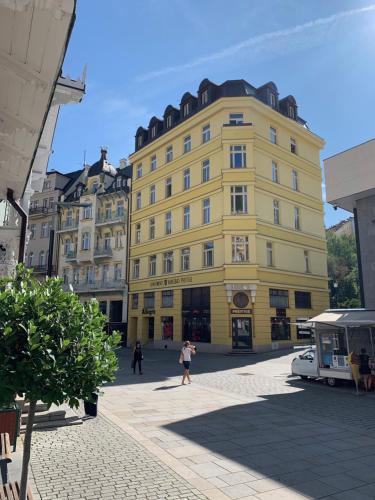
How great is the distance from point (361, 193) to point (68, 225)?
122 ft

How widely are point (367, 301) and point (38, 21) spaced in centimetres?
1692

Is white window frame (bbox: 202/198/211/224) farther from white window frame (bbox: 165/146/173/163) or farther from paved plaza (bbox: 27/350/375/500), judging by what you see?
paved plaza (bbox: 27/350/375/500)

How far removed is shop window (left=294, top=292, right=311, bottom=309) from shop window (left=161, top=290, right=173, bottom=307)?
1036 cm

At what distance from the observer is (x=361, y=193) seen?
1716 cm

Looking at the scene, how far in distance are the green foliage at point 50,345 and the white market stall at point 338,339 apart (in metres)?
13.1

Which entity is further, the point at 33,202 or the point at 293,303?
the point at 33,202

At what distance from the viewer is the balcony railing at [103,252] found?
41.3m

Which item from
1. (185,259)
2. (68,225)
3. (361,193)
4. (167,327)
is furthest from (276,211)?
(68,225)

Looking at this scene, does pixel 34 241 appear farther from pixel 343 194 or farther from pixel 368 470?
pixel 368 470

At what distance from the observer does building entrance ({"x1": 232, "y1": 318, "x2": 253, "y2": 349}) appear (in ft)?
90.5

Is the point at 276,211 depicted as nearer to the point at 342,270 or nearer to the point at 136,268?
the point at 136,268

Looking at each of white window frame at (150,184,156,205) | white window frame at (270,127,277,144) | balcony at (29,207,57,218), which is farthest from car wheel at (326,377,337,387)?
balcony at (29,207,57,218)

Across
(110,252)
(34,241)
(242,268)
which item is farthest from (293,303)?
(34,241)

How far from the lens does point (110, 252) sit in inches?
1626
